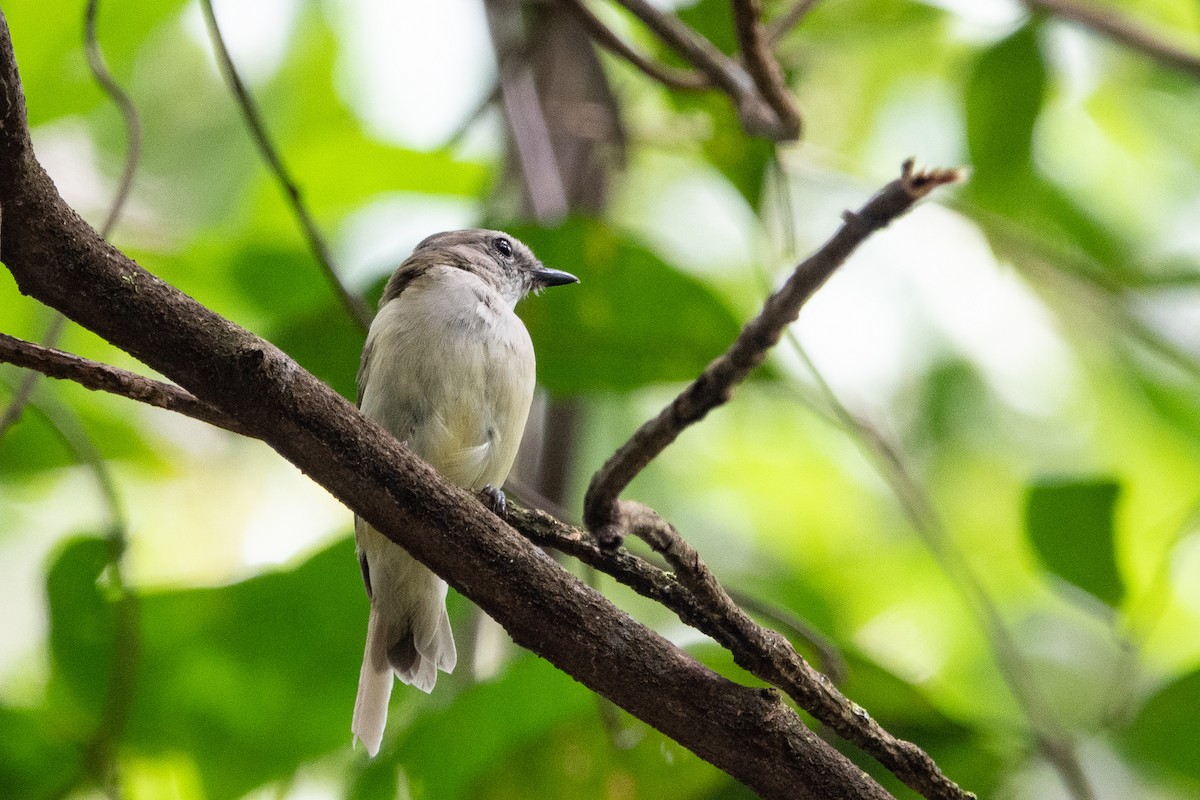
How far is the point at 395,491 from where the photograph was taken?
6.75 feet

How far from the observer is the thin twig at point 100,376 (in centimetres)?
196

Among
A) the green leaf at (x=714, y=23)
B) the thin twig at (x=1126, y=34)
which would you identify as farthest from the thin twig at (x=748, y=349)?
the thin twig at (x=1126, y=34)

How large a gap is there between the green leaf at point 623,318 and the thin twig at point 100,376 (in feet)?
5.85

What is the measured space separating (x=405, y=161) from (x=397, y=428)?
1.77 m

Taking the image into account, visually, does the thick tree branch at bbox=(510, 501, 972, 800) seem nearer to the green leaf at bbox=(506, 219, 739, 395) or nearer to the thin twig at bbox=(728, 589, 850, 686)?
the thin twig at bbox=(728, 589, 850, 686)

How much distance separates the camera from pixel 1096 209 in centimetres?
584

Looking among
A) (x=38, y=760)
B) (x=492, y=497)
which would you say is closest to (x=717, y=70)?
(x=492, y=497)

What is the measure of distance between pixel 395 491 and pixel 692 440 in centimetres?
494

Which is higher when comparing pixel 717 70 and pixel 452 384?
pixel 717 70

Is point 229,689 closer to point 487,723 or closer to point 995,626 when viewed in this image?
point 487,723

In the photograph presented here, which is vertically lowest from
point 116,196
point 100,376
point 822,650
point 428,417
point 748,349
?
point 822,650

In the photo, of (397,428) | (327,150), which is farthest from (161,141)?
(397,428)

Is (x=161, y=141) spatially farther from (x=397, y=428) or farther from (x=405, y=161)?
(x=397, y=428)

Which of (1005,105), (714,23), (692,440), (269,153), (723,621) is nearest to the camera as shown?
(723,621)
